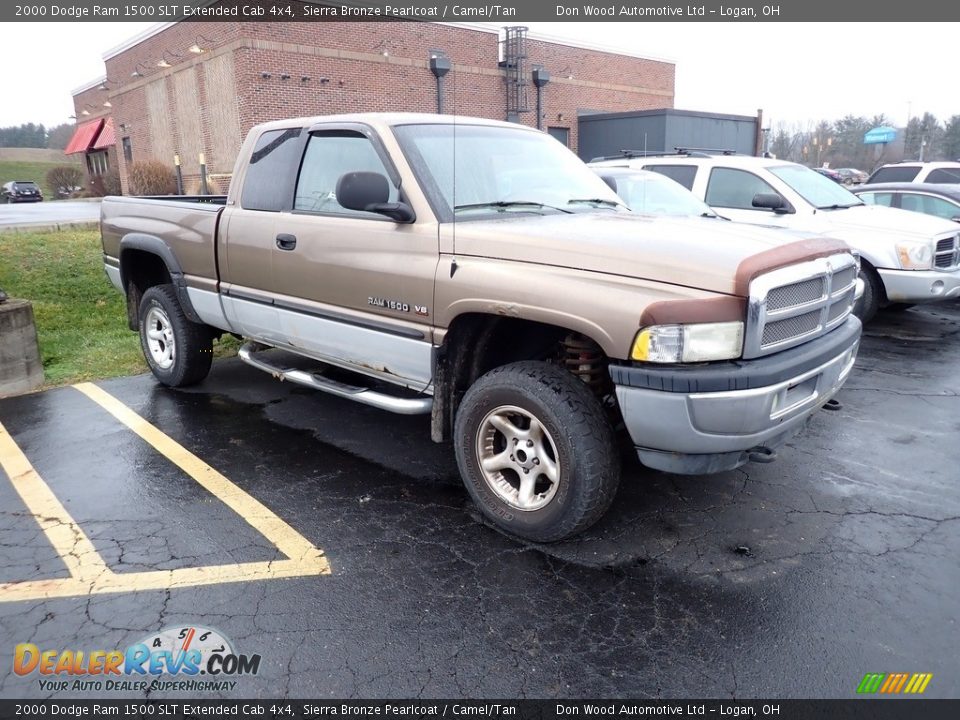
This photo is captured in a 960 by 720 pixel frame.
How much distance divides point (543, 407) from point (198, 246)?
11.0ft

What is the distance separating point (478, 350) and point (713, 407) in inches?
52.7

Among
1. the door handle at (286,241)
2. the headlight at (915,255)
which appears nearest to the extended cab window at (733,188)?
the headlight at (915,255)

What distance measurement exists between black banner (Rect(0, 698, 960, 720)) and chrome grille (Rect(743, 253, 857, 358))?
1.37 meters

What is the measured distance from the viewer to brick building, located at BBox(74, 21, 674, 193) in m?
24.4

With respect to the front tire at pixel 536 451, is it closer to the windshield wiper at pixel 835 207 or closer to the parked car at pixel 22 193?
the windshield wiper at pixel 835 207

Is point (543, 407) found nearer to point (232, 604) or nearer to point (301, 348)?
point (232, 604)

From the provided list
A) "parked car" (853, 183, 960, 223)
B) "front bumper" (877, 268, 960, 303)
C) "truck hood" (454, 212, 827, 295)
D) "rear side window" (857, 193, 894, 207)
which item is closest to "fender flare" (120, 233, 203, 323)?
"truck hood" (454, 212, 827, 295)

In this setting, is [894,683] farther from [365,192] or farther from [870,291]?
[870,291]

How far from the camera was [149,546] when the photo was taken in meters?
3.61

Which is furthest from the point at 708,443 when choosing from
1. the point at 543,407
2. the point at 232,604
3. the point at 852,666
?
the point at 232,604

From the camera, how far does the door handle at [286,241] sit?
14.9 feet

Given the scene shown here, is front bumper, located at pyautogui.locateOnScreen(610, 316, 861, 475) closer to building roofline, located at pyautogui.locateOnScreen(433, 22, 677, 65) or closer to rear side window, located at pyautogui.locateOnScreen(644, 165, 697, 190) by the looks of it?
rear side window, located at pyautogui.locateOnScreen(644, 165, 697, 190)

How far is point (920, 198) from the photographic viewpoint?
10.4 meters

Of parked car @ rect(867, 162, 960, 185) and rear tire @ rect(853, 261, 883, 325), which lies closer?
rear tire @ rect(853, 261, 883, 325)
